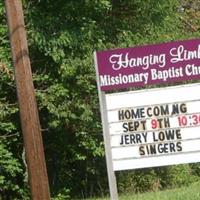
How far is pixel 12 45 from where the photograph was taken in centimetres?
1087

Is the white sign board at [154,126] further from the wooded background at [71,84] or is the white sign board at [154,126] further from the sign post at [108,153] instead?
the wooded background at [71,84]

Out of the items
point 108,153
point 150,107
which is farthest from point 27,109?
point 150,107

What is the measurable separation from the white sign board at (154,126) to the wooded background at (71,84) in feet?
21.2

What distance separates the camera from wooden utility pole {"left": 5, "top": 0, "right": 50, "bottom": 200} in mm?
10594

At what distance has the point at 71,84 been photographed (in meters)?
19.5

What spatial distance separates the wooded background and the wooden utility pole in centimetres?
587

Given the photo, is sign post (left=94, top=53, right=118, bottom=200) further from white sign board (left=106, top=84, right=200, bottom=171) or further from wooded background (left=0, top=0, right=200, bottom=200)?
wooded background (left=0, top=0, right=200, bottom=200)

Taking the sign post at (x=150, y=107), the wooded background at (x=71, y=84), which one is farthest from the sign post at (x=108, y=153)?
the wooded background at (x=71, y=84)

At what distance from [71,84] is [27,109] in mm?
8908

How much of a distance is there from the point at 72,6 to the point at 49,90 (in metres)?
2.38

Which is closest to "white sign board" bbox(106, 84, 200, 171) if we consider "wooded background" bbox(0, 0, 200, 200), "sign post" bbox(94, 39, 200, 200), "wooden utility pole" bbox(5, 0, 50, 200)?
"sign post" bbox(94, 39, 200, 200)

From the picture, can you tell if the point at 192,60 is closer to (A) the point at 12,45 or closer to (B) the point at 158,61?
(B) the point at 158,61

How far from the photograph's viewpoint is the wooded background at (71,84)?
18156 mm

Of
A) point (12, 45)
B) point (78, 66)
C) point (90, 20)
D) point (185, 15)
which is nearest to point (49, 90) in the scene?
point (78, 66)
